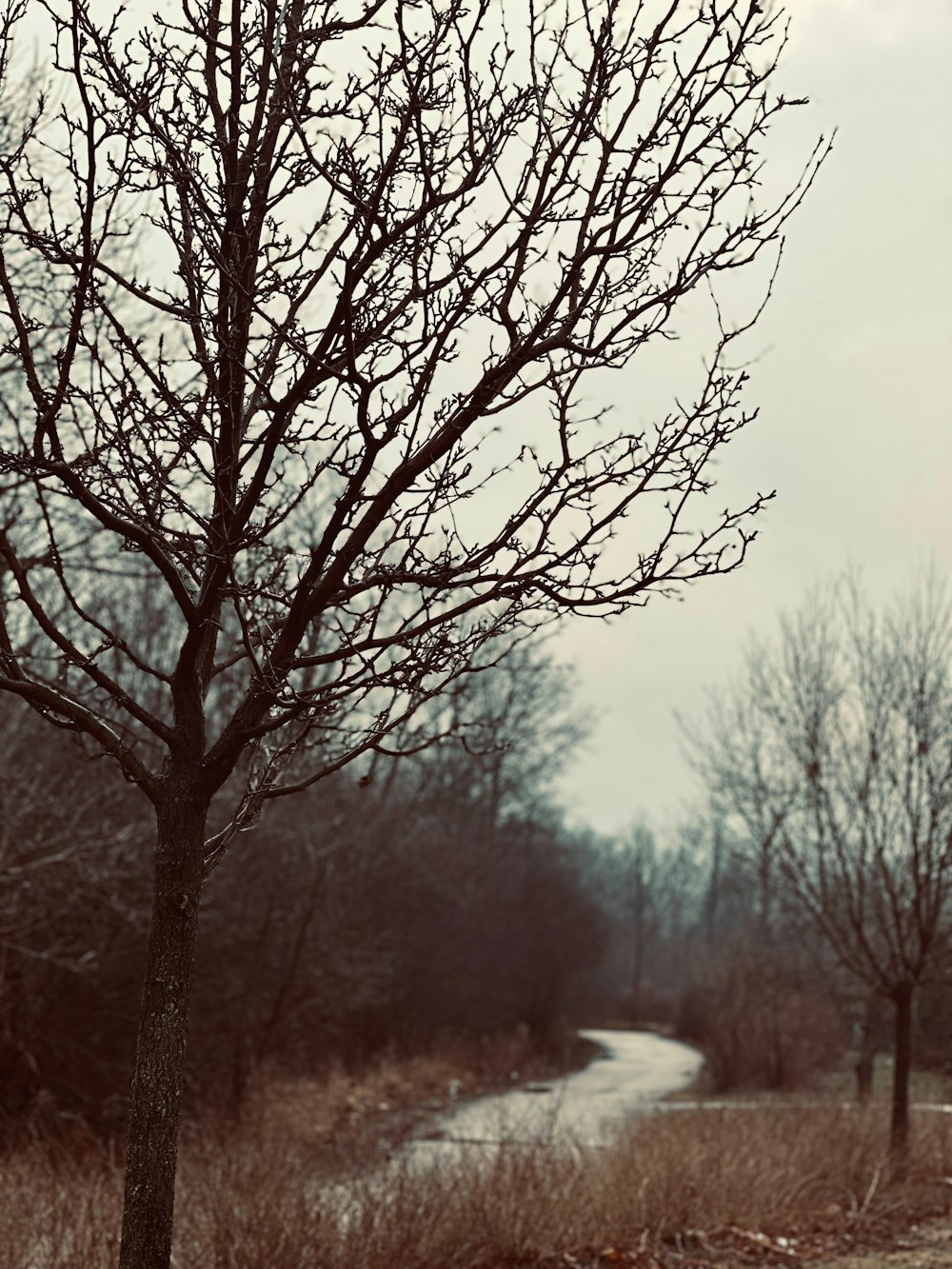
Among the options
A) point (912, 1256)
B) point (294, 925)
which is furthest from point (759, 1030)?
point (912, 1256)

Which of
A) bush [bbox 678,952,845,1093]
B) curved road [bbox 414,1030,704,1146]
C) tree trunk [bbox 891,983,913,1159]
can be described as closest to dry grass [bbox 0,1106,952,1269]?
curved road [bbox 414,1030,704,1146]

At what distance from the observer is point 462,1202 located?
6.35 m

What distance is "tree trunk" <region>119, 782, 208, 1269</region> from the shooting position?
10.3 feet

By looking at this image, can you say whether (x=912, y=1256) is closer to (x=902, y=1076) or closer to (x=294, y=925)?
(x=902, y=1076)

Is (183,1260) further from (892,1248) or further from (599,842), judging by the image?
(599,842)

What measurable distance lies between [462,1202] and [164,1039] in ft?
12.3

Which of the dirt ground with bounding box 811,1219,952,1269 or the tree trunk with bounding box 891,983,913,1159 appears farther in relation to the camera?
the tree trunk with bounding box 891,983,913,1159

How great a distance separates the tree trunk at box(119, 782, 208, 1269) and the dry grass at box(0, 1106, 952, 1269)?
247 cm

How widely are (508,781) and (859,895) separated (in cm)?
2135

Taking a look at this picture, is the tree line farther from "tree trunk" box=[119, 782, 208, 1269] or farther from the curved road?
the curved road

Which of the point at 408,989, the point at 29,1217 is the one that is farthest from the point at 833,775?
the point at 408,989

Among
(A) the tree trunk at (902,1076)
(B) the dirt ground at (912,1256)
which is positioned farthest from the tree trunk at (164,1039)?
(A) the tree trunk at (902,1076)

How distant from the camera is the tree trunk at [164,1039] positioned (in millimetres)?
3125

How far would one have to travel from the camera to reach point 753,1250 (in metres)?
6.90
